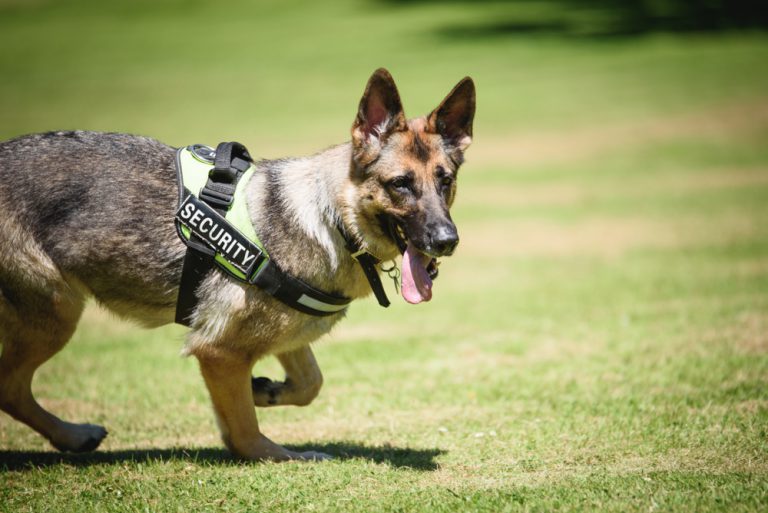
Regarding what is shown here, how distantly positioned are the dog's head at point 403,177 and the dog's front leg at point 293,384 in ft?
3.68

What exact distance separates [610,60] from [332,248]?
1361 inches

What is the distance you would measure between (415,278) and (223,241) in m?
1.29

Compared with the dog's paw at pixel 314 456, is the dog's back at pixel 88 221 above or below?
above

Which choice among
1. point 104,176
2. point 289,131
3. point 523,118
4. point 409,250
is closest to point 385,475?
point 409,250

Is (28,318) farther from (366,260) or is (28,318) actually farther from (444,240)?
(444,240)

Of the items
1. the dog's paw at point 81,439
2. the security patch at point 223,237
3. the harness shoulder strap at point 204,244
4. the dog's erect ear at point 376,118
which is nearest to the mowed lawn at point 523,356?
the dog's paw at point 81,439

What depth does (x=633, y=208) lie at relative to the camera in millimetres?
17562

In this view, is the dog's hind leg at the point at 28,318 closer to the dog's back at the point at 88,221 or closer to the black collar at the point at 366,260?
the dog's back at the point at 88,221

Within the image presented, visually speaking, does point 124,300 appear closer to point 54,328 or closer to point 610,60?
point 54,328

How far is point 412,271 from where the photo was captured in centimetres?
Answer: 538

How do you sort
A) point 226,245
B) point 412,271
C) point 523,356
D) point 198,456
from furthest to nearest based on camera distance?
point 523,356 < point 198,456 < point 226,245 < point 412,271

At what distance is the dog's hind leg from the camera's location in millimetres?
5629

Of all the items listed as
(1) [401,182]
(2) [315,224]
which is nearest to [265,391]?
(2) [315,224]

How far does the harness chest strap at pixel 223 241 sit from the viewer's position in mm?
5570
